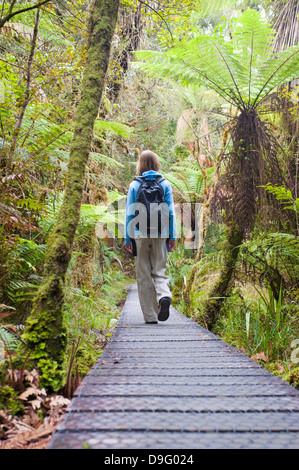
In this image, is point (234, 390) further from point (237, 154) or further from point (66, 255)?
point (237, 154)

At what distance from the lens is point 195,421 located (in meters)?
1.28

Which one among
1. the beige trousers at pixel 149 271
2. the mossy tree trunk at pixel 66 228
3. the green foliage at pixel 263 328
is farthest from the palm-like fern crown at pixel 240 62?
the green foliage at pixel 263 328

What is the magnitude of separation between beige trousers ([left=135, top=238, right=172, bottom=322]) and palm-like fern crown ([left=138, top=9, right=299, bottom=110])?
1.88 metres

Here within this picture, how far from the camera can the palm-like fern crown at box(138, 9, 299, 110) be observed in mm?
3832

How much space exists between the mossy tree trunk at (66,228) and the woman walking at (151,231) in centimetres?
129

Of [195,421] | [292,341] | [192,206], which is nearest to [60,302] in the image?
[195,421]

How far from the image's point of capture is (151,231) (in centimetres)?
351

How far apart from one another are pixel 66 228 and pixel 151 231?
150 centimetres

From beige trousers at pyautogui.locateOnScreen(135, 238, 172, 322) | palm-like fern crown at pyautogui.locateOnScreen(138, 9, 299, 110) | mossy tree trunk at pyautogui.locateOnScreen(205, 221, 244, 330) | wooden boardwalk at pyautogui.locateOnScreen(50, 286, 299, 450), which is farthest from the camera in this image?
mossy tree trunk at pyautogui.locateOnScreen(205, 221, 244, 330)

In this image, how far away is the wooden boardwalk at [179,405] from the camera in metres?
1.14

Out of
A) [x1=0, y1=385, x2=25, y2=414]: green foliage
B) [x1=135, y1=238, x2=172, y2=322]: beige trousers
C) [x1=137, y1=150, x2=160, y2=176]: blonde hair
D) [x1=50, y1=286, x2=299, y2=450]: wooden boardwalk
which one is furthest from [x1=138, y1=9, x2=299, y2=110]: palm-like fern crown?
[x1=0, y1=385, x2=25, y2=414]: green foliage

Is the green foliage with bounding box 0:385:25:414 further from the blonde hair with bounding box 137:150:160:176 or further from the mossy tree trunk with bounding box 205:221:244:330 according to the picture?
the mossy tree trunk with bounding box 205:221:244:330

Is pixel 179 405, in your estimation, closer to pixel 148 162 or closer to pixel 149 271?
pixel 149 271

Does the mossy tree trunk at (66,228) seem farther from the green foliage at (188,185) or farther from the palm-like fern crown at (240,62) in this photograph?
the green foliage at (188,185)
